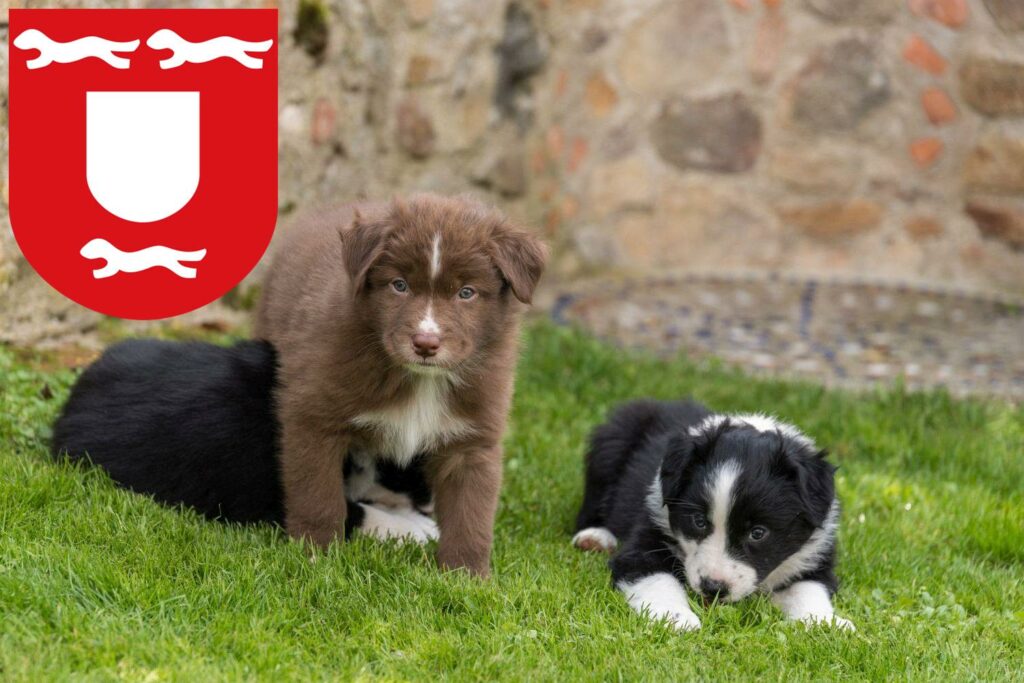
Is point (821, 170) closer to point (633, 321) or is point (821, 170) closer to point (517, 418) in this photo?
point (633, 321)

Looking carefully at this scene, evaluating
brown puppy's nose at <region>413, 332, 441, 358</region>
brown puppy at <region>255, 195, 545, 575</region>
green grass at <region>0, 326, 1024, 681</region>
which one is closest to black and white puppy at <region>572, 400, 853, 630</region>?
green grass at <region>0, 326, 1024, 681</region>

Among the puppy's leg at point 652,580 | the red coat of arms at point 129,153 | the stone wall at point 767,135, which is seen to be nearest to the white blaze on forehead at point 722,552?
the puppy's leg at point 652,580

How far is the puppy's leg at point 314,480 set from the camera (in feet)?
13.2

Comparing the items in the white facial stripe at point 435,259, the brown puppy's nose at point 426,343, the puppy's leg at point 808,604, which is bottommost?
the puppy's leg at point 808,604

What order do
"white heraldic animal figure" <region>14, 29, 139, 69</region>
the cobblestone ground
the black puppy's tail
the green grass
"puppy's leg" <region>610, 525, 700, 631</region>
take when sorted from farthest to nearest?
the cobblestone ground, "white heraldic animal figure" <region>14, 29, 139, 69</region>, the black puppy's tail, "puppy's leg" <region>610, 525, 700, 631</region>, the green grass

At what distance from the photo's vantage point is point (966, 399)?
21.4 ft

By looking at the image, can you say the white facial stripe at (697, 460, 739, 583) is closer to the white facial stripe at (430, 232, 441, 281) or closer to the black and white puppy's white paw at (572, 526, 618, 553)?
the black and white puppy's white paw at (572, 526, 618, 553)

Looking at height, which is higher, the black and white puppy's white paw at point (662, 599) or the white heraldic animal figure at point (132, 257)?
the white heraldic animal figure at point (132, 257)

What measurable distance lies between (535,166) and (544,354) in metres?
2.01

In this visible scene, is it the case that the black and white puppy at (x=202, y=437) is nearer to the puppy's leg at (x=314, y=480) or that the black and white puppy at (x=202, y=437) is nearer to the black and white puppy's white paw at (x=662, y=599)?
the puppy's leg at (x=314, y=480)

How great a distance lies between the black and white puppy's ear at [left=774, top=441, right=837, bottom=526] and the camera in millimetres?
4035

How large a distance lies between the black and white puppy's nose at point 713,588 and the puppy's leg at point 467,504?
2.28ft

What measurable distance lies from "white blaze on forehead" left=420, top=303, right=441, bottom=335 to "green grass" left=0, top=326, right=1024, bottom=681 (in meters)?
0.78

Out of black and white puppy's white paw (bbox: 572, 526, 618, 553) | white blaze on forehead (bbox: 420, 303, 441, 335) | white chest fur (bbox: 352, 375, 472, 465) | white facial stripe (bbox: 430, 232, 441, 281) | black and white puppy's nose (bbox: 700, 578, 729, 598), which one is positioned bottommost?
black and white puppy's white paw (bbox: 572, 526, 618, 553)
